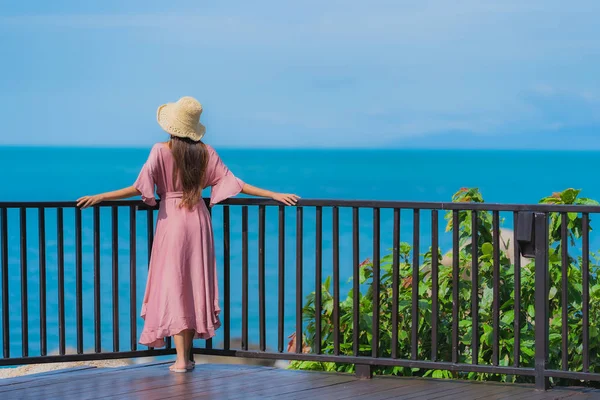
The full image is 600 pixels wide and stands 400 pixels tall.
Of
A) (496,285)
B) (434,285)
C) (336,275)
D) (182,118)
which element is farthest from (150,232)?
(496,285)

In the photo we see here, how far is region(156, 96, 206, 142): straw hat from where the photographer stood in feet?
17.3

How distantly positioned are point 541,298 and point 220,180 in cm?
180

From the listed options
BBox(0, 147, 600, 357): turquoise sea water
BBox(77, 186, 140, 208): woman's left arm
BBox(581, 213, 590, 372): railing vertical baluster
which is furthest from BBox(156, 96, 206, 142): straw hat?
BBox(0, 147, 600, 357): turquoise sea water

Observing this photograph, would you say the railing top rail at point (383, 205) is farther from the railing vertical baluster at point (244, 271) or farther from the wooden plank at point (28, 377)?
the wooden plank at point (28, 377)

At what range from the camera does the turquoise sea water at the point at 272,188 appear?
96.7ft

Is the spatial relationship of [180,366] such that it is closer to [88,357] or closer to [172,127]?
[88,357]

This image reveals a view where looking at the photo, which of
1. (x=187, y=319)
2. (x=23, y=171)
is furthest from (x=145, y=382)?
(x=23, y=171)

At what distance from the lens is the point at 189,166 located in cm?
530

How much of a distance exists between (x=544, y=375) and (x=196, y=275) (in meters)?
1.89

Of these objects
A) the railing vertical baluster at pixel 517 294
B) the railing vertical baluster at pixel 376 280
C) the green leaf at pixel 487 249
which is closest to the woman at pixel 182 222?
the railing vertical baluster at pixel 376 280

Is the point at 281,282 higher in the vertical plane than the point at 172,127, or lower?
lower

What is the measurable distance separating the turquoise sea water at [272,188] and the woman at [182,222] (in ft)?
58.9

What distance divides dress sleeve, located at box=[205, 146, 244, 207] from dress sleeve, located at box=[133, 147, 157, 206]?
0.30 metres

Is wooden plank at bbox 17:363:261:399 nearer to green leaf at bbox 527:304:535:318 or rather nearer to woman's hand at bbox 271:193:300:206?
woman's hand at bbox 271:193:300:206
